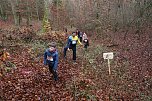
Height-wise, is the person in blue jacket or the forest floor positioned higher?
the person in blue jacket

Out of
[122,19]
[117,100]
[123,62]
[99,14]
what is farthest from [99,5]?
[117,100]

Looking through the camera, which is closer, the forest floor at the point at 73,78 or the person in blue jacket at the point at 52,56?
the forest floor at the point at 73,78

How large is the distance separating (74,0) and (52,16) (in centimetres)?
1216

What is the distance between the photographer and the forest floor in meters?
10.8

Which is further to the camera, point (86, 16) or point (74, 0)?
point (74, 0)

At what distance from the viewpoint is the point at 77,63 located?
16.5 meters

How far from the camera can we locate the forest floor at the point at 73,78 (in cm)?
1077

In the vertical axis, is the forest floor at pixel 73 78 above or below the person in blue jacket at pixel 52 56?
below

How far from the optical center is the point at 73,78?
12.9 m

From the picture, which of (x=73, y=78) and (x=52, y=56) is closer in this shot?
(x=52, y=56)

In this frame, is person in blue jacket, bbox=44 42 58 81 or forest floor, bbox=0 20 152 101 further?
person in blue jacket, bbox=44 42 58 81

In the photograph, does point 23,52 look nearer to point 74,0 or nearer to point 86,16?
point 86,16

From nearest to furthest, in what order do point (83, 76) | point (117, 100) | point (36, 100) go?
point (36, 100) → point (117, 100) → point (83, 76)

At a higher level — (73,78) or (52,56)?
(52,56)
